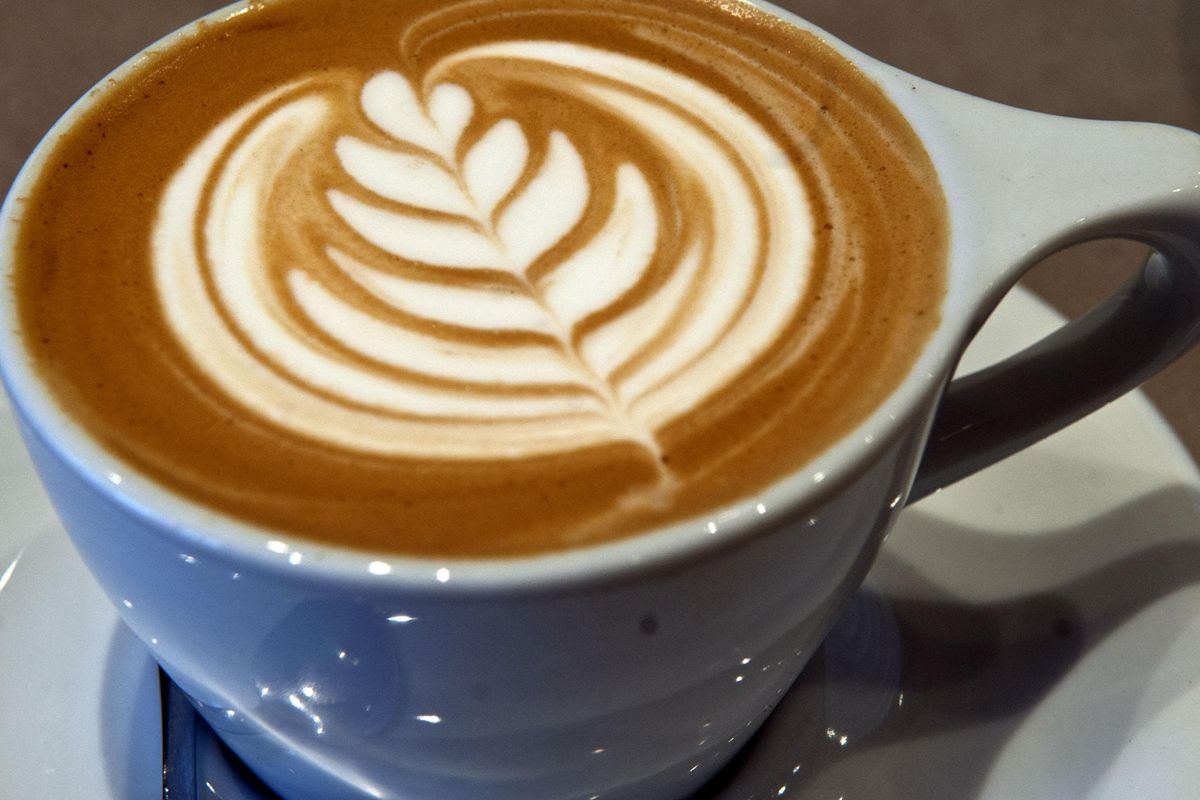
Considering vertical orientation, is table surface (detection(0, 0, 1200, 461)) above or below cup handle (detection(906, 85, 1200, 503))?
above

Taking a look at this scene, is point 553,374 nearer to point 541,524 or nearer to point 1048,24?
point 541,524

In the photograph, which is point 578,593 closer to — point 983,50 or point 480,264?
point 480,264

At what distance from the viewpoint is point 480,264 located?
88cm

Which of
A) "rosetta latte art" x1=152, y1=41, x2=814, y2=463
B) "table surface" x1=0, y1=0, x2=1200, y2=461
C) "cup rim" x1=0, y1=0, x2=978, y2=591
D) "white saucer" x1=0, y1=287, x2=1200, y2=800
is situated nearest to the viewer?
"cup rim" x1=0, y1=0, x2=978, y2=591

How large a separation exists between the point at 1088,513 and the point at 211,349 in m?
0.77

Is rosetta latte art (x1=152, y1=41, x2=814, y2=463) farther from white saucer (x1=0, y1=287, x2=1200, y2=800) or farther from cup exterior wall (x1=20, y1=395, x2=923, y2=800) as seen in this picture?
white saucer (x1=0, y1=287, x2=1200, y2=800)

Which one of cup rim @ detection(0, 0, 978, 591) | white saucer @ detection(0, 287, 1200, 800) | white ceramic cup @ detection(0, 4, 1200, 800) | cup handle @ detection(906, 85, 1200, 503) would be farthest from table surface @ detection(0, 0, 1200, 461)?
cup rim @ detection(0, 0, 978, 591)

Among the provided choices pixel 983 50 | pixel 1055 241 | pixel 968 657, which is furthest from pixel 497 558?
pixel 983 50

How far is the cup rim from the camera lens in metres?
0.64

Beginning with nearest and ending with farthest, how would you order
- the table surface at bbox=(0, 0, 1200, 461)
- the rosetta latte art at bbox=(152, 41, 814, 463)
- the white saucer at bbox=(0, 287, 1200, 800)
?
the rosetta latte art at bbox=(152, 41, 814, 463)
the white saucer at bbox=(0, 287, 1200, 800)
the table surface at bbox=(0, 0, 1200, 461)

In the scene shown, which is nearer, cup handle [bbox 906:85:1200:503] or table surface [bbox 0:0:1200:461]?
cup handle [bbox 906:85:1200:503]

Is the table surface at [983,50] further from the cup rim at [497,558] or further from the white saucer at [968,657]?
the cup rim at [497,558]

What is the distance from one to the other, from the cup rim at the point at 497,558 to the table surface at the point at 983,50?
3.81 ft

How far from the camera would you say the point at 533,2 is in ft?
3.72
